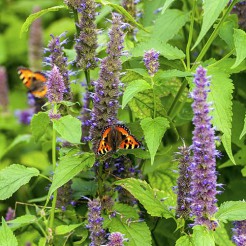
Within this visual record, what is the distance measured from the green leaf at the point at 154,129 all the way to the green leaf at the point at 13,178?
54 centimetres

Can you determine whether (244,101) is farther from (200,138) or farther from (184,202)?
(200,138)

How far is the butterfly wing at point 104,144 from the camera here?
9.98 feet

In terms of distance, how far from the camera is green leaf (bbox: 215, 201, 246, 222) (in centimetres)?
279

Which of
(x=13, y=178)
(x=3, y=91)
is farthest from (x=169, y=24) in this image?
(x=3, y=91)

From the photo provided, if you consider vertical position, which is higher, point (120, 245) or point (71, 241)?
point (120, 245)

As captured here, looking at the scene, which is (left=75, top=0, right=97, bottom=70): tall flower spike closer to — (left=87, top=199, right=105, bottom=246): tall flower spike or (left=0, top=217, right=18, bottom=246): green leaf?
(left=87, top=199, right=105, bottom=246): tall flower spike

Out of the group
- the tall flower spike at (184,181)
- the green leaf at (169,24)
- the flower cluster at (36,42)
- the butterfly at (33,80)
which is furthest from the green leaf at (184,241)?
the flower cluster at (36,42)

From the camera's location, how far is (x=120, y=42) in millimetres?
3086

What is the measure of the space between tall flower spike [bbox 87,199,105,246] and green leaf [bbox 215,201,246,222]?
0.50 metres

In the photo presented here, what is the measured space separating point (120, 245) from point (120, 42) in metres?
0.89

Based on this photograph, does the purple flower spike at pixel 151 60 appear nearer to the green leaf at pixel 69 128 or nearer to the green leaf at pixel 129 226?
the green leaf at pixel 69 128

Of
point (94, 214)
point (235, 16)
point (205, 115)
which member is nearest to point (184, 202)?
point (94, 214)

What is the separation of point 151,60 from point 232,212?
2.35ft

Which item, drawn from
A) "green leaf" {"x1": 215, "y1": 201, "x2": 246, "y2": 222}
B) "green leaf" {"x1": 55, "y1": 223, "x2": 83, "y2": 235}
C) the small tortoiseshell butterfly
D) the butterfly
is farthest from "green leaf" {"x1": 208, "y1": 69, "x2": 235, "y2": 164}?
the butterfly
